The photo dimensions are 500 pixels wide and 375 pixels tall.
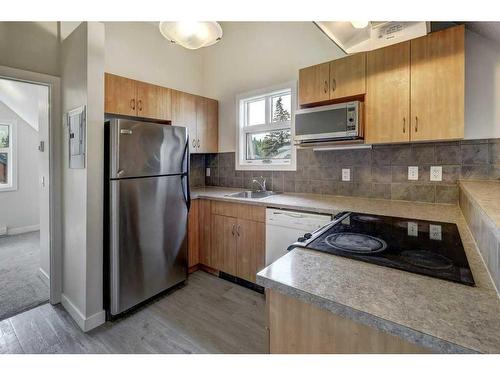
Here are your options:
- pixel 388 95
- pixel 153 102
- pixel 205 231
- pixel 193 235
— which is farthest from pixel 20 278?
pixel 388 95

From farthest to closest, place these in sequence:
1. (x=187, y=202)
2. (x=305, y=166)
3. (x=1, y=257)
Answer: (x=1, y=257), (x=305, y=166), (x=187, y=202)

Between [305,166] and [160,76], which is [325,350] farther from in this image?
[160,76]

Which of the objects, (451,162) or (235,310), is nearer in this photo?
(451,162)

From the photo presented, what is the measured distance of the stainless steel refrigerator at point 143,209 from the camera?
197 cm

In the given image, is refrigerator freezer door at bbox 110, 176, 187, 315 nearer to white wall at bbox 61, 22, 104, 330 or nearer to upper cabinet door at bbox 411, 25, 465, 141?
white wall at bbox 61, 22, 104, 330

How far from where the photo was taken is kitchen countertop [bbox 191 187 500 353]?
0.54m

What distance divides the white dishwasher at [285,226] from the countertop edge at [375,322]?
4.31 feet

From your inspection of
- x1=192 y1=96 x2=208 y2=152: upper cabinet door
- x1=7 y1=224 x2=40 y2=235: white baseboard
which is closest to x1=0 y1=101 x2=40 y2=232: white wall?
x1=7 y1=224 x2=40 y2=235: white baseboard

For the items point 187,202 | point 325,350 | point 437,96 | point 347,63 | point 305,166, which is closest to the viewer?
point 325,350

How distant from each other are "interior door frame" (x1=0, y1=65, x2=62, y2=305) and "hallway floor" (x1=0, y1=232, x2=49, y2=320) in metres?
0.25

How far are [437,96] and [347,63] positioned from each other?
0.72 meters

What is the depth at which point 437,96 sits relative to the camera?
5.74 ft

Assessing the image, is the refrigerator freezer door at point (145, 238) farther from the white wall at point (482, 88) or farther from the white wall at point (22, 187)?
the white wall at point (22, 187)
